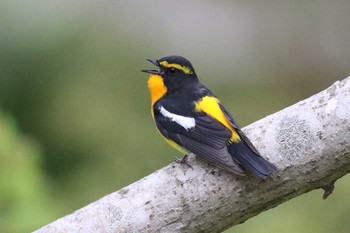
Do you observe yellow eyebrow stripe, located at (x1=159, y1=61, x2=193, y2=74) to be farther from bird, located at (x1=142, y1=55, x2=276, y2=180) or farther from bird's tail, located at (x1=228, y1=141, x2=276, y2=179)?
bird's tail, located at (x1=228, y1=141, x2=276, y2=179)

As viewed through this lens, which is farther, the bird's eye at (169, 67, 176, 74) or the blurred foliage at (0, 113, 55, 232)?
the blurred foliage at (0, 113, 55, 232)

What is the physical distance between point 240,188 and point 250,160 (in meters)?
0.10

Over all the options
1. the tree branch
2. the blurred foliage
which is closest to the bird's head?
the tree branch

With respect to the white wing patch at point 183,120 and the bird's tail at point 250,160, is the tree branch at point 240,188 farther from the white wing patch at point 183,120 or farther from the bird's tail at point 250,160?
the white wing patch at point 183,120

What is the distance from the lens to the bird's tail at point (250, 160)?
2.38 metres

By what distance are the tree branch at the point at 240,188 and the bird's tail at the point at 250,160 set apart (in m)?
0.05

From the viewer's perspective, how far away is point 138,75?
545 centimetres

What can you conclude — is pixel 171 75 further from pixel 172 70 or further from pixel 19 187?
pixel 19 187

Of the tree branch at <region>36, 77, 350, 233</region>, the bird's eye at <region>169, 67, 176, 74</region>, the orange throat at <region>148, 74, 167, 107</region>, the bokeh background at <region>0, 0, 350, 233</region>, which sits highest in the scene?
the bokeh background at <region>0, 0, 350, 233</region>

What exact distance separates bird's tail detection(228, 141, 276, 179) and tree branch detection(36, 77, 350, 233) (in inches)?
1.8

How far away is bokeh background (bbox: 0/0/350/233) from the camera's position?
396cm

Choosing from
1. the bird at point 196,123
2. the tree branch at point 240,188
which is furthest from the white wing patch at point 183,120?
the tree branch at point 240,188

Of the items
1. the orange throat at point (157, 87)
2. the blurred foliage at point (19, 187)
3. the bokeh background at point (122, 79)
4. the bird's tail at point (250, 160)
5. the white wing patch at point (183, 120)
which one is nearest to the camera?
the bird's tail at point (250, 160)

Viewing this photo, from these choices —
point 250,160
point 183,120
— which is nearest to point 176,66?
point 183,120
